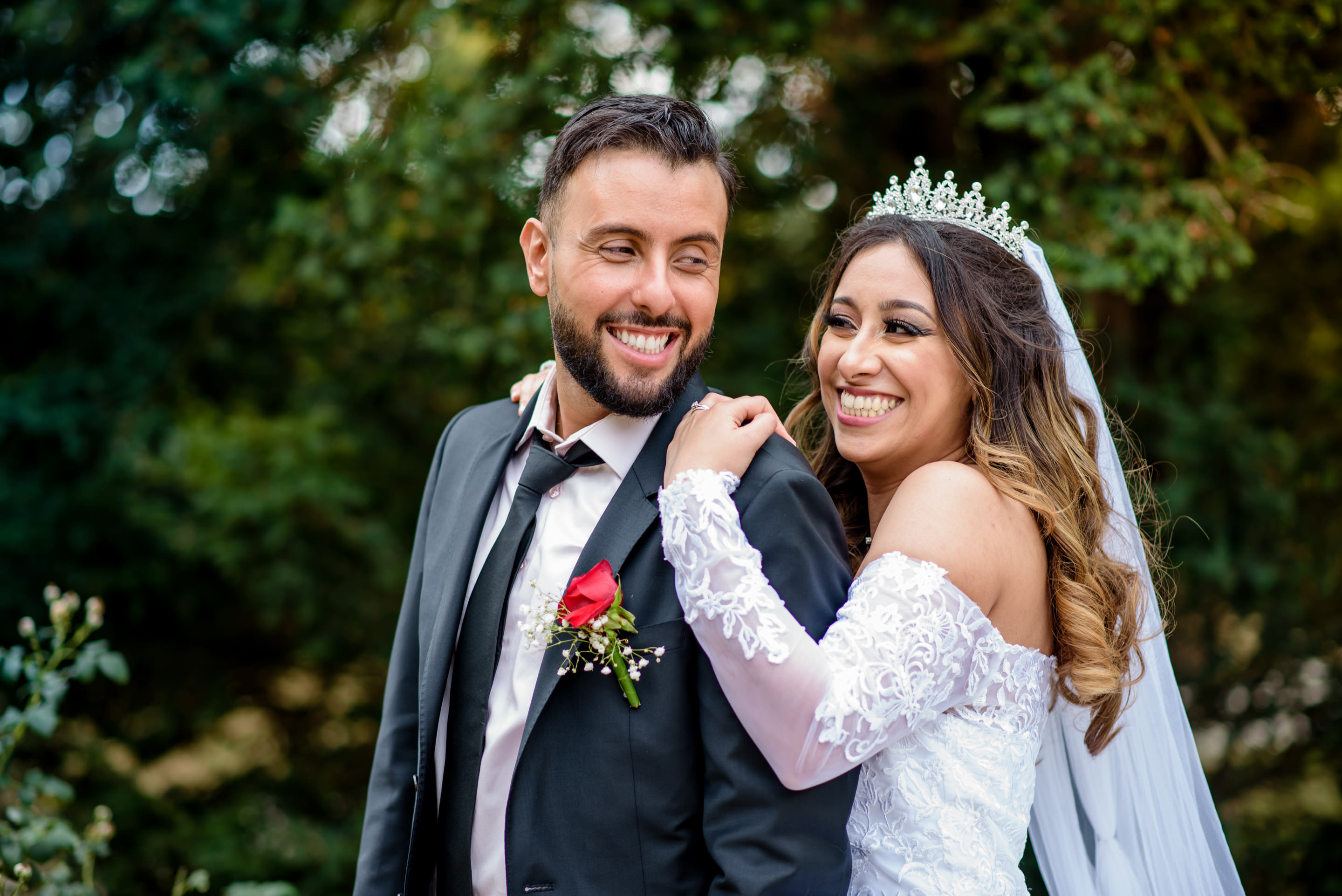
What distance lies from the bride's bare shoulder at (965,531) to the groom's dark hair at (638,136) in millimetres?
788

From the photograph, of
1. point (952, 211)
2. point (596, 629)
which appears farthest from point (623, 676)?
point (952, 211)

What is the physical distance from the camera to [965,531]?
88.5 inches

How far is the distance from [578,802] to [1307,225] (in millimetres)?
5792

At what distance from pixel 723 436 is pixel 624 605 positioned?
1.32 ft

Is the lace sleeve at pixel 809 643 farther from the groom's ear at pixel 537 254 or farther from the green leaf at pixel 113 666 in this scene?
the green leaf at pixel 113 666

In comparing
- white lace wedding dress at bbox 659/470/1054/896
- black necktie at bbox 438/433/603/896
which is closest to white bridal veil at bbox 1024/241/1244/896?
white lace wedding dress at bbox 659/470/1054/896

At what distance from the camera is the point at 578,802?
199cm

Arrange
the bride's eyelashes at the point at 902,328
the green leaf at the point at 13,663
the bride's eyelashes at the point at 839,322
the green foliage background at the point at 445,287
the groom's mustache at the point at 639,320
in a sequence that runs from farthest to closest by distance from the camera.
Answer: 1. the green foliage background at the point at 445,287
2. the green leaf at the point at 13,663
3. the bride's eyelashes at the point at 839,322
4. the bride's eyelashes at the point at 902,328
5. the groom's mustache at the point at 639,320

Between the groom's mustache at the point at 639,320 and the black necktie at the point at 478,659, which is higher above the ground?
the groom's mustache at the point at 639,320

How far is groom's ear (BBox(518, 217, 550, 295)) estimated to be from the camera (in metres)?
2.35

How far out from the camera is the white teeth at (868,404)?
8.13ft

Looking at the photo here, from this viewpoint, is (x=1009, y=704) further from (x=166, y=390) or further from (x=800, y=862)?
(x=166, y=390)

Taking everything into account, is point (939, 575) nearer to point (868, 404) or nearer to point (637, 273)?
point (868, 404)

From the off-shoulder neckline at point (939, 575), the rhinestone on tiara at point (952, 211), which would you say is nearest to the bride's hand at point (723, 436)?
the off-shoulder neckline at point (939, 575)
